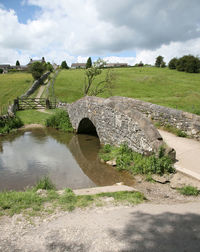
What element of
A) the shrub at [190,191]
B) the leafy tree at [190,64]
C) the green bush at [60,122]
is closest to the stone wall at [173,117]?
the shrub at [190,191]

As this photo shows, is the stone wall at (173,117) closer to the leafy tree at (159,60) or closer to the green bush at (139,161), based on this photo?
the green bush at (139,161)

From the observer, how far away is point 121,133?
29.7ft

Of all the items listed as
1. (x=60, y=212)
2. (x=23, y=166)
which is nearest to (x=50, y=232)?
(x=60, y=212)

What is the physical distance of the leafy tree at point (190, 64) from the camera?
49.6 m

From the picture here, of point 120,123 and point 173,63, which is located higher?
point 173,63

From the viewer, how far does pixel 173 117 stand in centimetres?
1038

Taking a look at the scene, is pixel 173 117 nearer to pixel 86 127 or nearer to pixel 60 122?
pixel 86 127

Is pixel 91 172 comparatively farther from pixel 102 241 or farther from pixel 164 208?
pixel 102 241

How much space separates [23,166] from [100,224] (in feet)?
18.8

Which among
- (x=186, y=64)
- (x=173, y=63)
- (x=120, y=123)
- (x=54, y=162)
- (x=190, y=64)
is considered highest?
(x=173, y=63)

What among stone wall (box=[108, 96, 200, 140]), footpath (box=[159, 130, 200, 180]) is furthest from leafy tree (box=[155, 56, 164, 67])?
footpath (box=[159, 130, 200, 180])

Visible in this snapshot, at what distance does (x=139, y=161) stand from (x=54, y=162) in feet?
12.6

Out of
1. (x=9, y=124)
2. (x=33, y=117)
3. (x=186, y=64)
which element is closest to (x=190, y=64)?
(x=186, y=64)

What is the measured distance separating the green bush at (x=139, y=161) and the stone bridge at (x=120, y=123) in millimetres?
244
